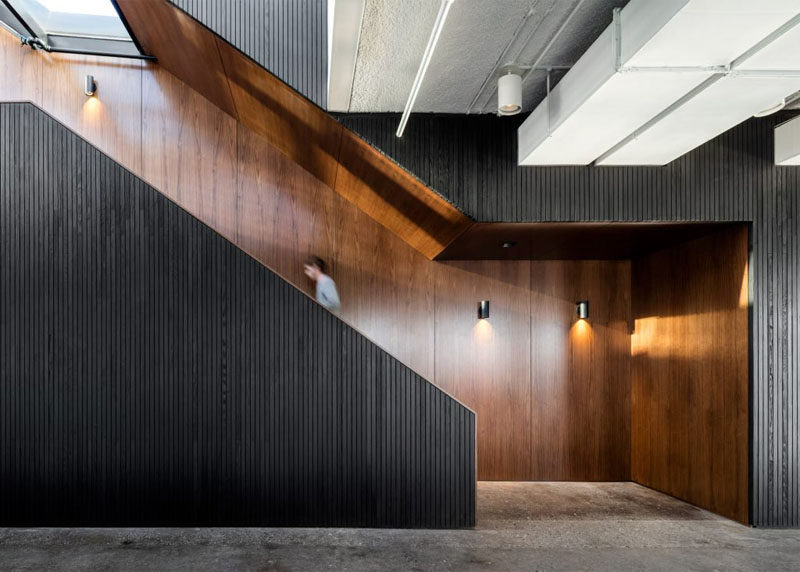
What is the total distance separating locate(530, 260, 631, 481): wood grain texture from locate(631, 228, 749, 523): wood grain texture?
0.59 feet

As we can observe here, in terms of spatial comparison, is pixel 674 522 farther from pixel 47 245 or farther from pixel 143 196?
pixel 47 245

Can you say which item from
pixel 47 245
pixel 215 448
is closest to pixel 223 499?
pixel 215 448

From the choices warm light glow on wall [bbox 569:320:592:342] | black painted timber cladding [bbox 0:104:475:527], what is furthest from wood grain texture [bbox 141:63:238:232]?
warm light glow on wall [bbox 569:320:592:342]

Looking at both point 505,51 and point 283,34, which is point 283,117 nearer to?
point 283,34

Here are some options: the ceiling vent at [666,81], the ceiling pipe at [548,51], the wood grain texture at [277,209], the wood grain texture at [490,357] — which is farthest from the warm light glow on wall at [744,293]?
the wood grain texture at [277,209]

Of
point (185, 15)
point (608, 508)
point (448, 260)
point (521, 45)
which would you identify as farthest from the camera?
point (448, 260)

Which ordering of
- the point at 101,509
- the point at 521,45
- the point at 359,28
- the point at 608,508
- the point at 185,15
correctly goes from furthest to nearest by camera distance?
the point at 608,508 < the point at 101,509 < the point at 185,15 < the point at 521,45 < the point at 359,28

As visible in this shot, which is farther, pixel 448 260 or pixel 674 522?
pixel 448 260

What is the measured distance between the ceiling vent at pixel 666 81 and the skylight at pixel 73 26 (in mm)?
4340

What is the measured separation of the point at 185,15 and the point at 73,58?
2835 mm

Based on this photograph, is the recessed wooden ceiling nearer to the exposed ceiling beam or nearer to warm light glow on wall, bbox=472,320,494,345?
warm light glow on wall, bbox=472,320,494,345

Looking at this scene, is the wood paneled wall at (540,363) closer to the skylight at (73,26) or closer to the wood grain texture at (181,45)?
the wood grain texture at (181,45)

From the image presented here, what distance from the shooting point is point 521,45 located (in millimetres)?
3781

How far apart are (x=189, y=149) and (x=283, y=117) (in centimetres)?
168
